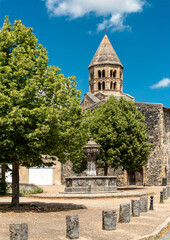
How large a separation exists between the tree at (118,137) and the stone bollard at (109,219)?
16.9 meters

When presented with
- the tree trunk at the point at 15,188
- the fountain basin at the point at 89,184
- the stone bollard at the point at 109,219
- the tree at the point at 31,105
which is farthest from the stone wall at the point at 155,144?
the stone bollard at the point at 109,219

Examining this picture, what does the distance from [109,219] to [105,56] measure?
170ft

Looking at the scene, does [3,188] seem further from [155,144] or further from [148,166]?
[155,144]

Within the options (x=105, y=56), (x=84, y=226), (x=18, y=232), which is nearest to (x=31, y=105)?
(x=84, y=226)

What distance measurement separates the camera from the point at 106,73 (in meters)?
56.2

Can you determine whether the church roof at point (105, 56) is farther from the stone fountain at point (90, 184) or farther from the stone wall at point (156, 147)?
the stone fountain at point (90, 184)

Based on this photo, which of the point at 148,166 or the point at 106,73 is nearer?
the point at 148,166

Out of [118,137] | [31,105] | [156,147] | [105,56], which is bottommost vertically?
[156,147]

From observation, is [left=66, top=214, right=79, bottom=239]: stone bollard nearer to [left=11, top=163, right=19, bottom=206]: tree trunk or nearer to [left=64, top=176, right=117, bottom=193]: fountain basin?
[left=11, top=163, right=19, bottom=206]: tree trunk

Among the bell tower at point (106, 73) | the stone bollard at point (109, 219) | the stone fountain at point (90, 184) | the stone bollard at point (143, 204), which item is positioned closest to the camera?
the stone bollard at point (109, 219)

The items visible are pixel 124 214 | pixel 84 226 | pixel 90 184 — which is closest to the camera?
pixel 84 226

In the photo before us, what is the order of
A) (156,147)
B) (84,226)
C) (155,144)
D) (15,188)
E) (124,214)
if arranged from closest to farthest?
1. (84,226)
2. (124,214)
3. (15,188)
4. (156,147)
5. (155,144)

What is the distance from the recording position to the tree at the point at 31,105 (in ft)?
34.0

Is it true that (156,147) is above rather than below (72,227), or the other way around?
above
